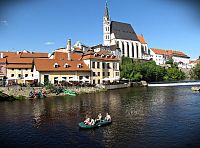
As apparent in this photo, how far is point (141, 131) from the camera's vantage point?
65.0 ft

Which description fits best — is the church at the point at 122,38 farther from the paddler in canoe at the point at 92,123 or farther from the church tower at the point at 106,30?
the paddler in canoe at the point at 92,123

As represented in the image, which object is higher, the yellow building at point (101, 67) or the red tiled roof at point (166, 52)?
the red tiled roof at point (166, 52)

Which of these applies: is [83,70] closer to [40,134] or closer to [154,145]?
[40,134]

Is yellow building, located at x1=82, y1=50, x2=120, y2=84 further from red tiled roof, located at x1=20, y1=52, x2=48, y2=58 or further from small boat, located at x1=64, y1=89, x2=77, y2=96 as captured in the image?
red tiled roof, located at x1=20, y1=52, x2=48, y2=58

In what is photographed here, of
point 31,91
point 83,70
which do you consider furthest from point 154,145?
point 83,70

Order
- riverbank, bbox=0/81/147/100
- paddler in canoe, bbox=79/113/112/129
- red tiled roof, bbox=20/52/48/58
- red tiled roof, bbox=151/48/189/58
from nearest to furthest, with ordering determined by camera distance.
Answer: paddler in canoe, bbox=79/113/112/129, riverbank, bbox=0/81/147/100, red tiled roof, bbox=20/52/48/58, red tiled roof, bbox=151/48/189/58

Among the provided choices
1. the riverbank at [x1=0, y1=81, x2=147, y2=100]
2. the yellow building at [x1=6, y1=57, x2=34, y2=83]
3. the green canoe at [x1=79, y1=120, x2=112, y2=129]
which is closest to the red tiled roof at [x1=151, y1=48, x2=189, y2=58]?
the riverbank at [x1=0, y1=81, x2=147, y2=100]

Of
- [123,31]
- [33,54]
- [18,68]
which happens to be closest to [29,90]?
[18,68]

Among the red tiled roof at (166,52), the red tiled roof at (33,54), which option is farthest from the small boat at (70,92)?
the red tiled roof at (166,52)

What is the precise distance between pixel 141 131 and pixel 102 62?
1812 inches

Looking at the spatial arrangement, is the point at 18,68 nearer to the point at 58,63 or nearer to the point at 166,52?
the point at 58,63

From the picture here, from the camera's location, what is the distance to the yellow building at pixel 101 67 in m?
62.3

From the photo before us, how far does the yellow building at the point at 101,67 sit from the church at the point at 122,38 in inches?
2721

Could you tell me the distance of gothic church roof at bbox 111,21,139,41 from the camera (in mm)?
141500
